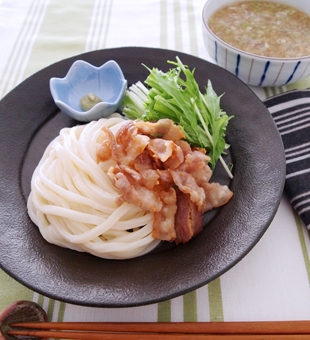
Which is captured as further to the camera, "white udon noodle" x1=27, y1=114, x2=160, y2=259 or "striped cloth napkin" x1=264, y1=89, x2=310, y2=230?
"striped cloth napkin" x1=264, y1=89, x2=310, y2=230

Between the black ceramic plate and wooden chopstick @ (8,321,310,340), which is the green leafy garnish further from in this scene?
wooden chopstick @ (8,321,310,340)

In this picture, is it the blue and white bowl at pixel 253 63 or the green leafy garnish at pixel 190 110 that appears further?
the blue and white bowl at pixel 253 63

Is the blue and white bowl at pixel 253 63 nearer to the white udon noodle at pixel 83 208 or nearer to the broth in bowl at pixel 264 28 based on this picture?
the broth in bowl at pixel 264 28

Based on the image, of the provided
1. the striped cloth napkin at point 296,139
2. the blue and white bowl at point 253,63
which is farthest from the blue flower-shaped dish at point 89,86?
the striped cloth napkin at point 296,139

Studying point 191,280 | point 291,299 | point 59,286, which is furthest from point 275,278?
point 59,286

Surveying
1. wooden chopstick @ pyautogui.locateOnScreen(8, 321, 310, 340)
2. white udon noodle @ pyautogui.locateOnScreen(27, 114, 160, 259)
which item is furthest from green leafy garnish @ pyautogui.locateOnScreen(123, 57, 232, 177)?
wooden chopstick @ pyautogui.locateOnScreen(8, 321, 310, 340)

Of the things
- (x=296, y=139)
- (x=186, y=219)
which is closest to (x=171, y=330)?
(x=186, y=219)

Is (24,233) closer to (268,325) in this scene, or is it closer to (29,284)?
(29,284)

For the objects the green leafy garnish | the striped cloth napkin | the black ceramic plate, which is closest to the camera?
the black ceramic plate
